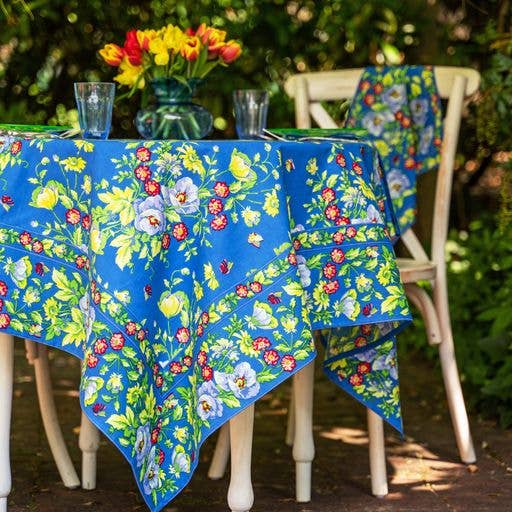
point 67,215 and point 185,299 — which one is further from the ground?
point 67,215

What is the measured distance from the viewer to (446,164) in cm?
330

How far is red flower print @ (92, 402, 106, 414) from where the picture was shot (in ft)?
7.47

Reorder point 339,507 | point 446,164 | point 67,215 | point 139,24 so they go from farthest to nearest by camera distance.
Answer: point 139,24, point 446,164, point 339,507, point 67,215

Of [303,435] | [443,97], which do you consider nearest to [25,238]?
[303,435]

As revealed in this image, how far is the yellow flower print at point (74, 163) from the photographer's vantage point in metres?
2.38

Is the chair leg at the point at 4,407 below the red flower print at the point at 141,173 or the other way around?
below

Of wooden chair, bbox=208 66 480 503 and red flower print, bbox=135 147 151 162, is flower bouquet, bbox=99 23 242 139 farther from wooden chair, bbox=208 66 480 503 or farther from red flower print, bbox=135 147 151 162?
wooden chair, bbox=208 66 480 503

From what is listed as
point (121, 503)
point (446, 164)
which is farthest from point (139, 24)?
point (121, 503)

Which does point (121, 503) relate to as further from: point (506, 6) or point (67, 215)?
point (506, 6)

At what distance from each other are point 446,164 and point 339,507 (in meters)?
1.02

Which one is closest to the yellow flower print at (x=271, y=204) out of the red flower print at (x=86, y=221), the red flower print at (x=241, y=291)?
the red flower print at (x=241, y=291)

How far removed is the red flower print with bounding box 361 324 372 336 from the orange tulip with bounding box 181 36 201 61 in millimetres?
758

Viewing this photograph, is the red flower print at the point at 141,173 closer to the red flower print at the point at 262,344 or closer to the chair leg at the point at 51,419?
the red flower print at the point at 262,344

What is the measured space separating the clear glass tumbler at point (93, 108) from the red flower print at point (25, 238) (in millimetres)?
257
